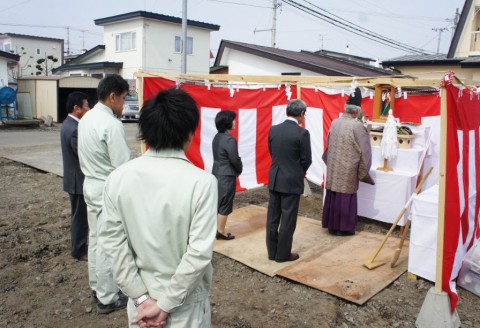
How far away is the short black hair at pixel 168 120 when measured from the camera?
165cm

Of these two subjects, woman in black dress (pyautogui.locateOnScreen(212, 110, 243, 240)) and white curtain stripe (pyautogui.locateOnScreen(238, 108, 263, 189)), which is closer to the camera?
woman in black dress (pyautogui.locateOnScreen(212, 110, 243, 240))

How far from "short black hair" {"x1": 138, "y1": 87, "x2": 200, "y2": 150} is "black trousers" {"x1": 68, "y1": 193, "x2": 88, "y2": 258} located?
8.44 ft

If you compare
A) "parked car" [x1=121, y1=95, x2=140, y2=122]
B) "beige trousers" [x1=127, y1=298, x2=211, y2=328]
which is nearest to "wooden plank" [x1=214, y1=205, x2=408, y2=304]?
"beige trousers" [x1=127, y1=298, x2=211, y2=328]

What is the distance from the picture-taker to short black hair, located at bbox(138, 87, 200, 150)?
1.65 m

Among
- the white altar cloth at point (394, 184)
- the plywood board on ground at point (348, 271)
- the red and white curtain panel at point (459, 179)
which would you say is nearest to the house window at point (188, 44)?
the white altar cloth at point (394, 184)

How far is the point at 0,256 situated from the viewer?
446 cm

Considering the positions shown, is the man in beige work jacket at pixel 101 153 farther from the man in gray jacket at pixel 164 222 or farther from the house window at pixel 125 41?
the house window at pixel 125 41

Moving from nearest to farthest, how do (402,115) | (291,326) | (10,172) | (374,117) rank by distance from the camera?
(291,326) < (374,117) < (402,115) < (10,172)

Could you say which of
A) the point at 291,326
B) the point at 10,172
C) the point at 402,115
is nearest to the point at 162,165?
the point at 291,326

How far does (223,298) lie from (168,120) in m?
2.48

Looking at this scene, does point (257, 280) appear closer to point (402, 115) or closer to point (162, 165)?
point (162, 165)

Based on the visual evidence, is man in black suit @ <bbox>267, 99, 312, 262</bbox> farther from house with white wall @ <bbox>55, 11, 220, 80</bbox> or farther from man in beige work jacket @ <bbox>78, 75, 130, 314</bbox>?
house with white wall @ <bbox>55, 11, 220, 80</bbox>

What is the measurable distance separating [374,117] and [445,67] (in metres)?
12.0

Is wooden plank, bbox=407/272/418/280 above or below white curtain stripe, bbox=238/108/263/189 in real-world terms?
below
